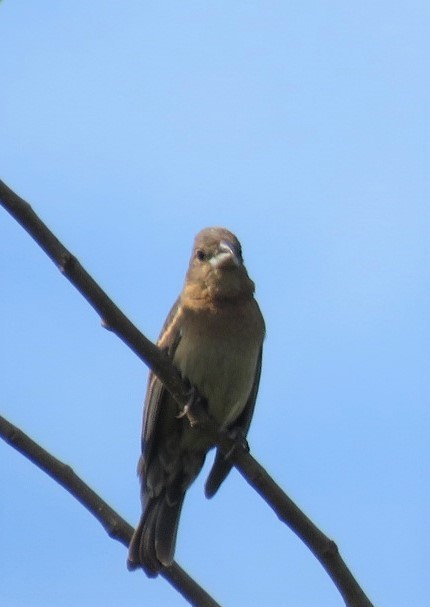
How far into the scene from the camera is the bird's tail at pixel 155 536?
238 inches

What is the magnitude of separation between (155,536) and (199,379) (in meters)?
0.94

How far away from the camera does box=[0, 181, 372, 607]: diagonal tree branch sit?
3912mm

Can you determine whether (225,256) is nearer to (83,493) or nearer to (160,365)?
(160,365)

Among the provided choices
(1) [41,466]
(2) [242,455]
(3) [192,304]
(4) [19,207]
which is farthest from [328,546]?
(3) [192,304]

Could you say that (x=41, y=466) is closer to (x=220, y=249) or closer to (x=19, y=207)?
(x=19, y=207)

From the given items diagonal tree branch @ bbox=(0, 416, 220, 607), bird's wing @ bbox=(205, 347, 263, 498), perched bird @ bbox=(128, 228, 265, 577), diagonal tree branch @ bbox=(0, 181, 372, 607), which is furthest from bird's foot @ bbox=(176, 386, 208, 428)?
bird's wing @ bbox=(205, 347, 263, 498)

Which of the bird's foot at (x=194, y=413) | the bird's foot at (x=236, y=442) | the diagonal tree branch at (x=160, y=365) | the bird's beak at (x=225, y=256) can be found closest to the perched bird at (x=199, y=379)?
the bird's beak at (x=225, y=256)

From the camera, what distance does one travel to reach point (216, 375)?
245 inches

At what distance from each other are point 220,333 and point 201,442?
678mm

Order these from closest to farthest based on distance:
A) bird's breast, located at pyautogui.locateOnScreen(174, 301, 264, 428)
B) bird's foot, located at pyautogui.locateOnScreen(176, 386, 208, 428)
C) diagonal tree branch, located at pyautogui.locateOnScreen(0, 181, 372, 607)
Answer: diagonal tree branch, located at pyautogui.locateOnScreen(0, 181, 372, 607) < bird's foot, located at pyautogui.locateOnScreen(176, 386, 208, 428) < bird's breast, located at pyautogui.locateOnScreen(174, 301, 264, 428)

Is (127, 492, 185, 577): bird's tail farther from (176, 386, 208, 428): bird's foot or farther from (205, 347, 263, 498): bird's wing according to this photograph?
(176, 386, 208, 428): bird's foot

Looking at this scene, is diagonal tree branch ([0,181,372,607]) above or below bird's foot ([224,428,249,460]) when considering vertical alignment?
below

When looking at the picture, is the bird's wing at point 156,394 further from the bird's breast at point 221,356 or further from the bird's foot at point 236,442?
the bird's foot at point 236,442

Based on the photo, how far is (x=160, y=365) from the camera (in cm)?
445
